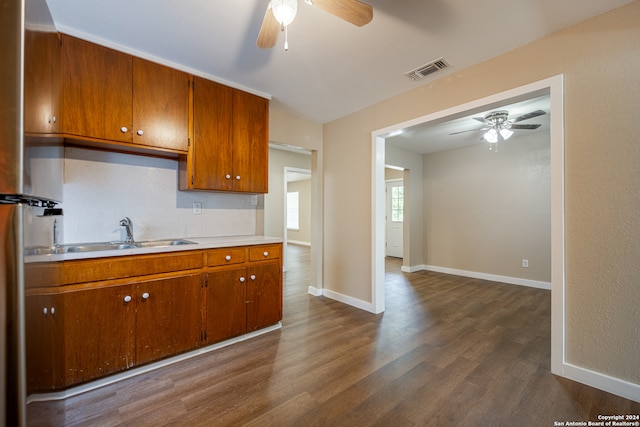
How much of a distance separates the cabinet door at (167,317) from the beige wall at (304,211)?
7278mm

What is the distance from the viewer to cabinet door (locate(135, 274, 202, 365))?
→ 76.7 inches

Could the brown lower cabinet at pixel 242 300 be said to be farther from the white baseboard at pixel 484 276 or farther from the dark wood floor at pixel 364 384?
the white baseboard at pixel 484 276

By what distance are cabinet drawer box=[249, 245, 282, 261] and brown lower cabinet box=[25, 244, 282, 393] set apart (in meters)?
0.03

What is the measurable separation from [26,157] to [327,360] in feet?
7.07

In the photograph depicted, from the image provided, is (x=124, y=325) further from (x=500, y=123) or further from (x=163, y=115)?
(x=500, y=123)

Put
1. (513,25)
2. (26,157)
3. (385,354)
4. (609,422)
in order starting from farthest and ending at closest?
(385,354) → (513,25) → (609,422) → (26,157)

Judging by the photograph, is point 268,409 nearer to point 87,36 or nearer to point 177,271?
point 177,271

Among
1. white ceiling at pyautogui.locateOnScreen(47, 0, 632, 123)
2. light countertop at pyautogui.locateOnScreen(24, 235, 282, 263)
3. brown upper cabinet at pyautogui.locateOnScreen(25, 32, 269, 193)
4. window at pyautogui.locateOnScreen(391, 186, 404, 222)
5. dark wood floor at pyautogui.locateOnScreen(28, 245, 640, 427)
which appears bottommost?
dark wood floor at pyautogui.locateOnScreen(28, 245, 640, 427)

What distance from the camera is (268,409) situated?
5.34 ft

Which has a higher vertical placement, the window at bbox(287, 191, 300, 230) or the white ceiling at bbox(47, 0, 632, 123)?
the white ceiling at bbox(47, 0, 632, 123)

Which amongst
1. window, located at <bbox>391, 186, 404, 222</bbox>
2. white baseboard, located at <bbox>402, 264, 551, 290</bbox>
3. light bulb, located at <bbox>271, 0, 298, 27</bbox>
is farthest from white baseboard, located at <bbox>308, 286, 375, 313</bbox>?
window, located at <bbox>391, 186, 404, 222</bbox>

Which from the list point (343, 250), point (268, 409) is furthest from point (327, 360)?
point (343, 250)

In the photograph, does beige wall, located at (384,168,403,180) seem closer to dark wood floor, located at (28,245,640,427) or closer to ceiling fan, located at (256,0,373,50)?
dark wood floor, located at (28,245,640,427)

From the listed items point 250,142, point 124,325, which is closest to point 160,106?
point 250,142
